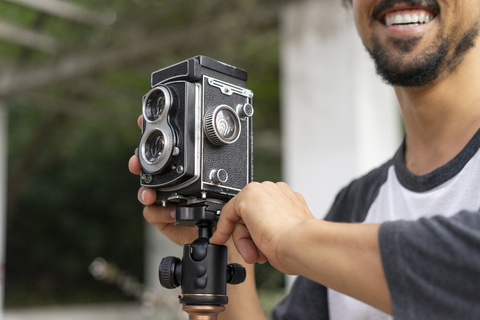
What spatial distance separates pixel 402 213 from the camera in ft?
3.87

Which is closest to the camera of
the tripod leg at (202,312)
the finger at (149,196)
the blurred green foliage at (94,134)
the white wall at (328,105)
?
the tripod leg at (202,312)

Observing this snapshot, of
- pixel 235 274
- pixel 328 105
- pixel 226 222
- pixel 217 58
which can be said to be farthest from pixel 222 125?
pixel 217 58

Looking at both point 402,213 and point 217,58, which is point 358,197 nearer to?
point 402,213

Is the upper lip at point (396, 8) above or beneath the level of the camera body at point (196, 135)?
above

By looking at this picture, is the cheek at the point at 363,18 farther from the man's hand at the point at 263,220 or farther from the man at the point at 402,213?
the man's hand at the point at 263,220

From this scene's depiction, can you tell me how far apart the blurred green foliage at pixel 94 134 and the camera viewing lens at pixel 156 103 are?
212cm

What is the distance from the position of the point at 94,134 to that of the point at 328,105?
6.02m

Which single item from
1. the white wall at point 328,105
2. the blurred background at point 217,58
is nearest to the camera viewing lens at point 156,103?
the blurred background at point 217,58

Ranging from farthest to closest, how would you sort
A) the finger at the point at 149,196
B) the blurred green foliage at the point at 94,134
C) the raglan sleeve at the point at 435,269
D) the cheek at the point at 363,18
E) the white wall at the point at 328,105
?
the blurred green foliage at the point at 94,134 < the white wall at the point at 328,105 < the cheek at the point at 363,18 < the finger at the point at 149,196 < the raglan sleeve at the point at 435,269

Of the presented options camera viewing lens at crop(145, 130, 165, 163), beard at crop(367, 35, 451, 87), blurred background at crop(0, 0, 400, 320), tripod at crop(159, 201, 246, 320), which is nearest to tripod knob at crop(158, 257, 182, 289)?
tripod at crop(159, 201, 246, 320)

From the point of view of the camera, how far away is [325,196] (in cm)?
285

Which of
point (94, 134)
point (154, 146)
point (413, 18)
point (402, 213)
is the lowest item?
point (402, 213)

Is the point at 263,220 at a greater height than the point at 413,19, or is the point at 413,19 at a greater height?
the point at 413,19

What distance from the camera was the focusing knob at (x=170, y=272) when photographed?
101 centimetres
